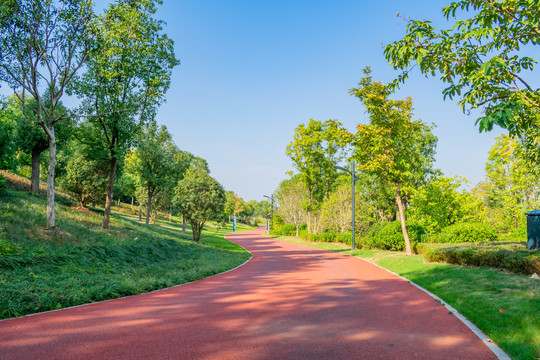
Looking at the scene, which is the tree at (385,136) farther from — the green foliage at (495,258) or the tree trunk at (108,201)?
the tree trunk at (108,201)

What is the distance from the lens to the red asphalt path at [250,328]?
15.1 feet

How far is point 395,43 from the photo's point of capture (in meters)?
6.39

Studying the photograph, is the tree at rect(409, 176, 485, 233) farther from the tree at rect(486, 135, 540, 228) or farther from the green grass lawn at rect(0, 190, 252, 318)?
the green grass lawn at rect(0, 190, 252, 318)

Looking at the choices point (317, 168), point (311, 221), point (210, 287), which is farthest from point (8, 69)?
point (311, 221)

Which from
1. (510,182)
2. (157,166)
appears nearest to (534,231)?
(510,182)

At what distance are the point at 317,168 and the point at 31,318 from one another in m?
35.8

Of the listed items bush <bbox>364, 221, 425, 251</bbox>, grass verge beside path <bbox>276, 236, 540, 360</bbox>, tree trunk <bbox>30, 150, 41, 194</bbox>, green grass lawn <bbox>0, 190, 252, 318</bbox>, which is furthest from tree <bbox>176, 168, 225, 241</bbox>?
grass verge beside path <bbox>276, 236, 540, 360</bbox>

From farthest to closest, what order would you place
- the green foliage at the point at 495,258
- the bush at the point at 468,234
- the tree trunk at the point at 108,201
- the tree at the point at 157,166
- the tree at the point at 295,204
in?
the tree at the point at 295,204 < the tree at the point at 157,166 < the bush at the point at 468,234 < the tree trunk at the point at 108,201 < the green foliage at the point at 495,258

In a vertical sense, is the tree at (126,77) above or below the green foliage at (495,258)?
above

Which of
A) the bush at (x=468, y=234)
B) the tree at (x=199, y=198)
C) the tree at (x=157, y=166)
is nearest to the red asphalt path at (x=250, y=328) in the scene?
the bush at (x=468, y=234)

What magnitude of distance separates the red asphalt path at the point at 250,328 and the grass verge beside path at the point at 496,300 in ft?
1.38

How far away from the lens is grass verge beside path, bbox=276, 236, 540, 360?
499 cm

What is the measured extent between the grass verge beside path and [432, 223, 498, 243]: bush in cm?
1030

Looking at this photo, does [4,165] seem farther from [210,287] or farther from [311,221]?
[311,221]
